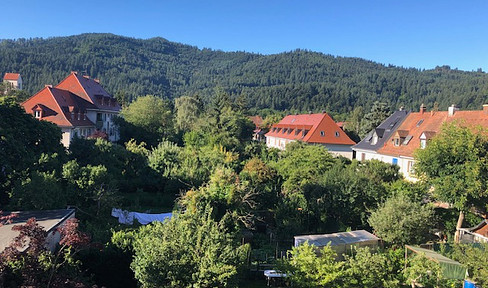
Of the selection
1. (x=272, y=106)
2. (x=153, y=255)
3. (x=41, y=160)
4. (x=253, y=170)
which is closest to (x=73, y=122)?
(x=41, y=160)

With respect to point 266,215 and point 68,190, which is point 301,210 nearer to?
point 266,215

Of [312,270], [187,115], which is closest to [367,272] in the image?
[312,270]

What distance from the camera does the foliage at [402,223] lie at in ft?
55.3

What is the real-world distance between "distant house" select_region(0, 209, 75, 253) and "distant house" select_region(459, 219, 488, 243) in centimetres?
1959

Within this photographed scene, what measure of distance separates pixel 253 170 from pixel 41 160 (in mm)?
15600

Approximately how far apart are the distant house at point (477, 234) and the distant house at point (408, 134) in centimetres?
871

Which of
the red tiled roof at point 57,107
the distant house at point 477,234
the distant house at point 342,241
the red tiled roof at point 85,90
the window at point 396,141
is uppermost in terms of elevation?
the red tiled roof at point 85,90

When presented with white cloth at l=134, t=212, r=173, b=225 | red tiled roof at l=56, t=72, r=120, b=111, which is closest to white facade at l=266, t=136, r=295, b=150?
red tiled roof at l=56, t=72, r=120, b=111

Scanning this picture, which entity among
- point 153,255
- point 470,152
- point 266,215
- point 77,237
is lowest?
point 266,215

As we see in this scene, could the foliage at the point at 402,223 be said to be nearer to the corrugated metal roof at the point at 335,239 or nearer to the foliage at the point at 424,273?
the corrugated metal roof at the point at 335,239

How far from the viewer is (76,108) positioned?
123 feet

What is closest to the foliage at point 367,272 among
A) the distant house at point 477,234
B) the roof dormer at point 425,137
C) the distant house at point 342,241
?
the distant house at point 342,241

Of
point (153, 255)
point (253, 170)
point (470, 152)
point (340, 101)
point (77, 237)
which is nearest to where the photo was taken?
point (77, 237)

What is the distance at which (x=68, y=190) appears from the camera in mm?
19250
